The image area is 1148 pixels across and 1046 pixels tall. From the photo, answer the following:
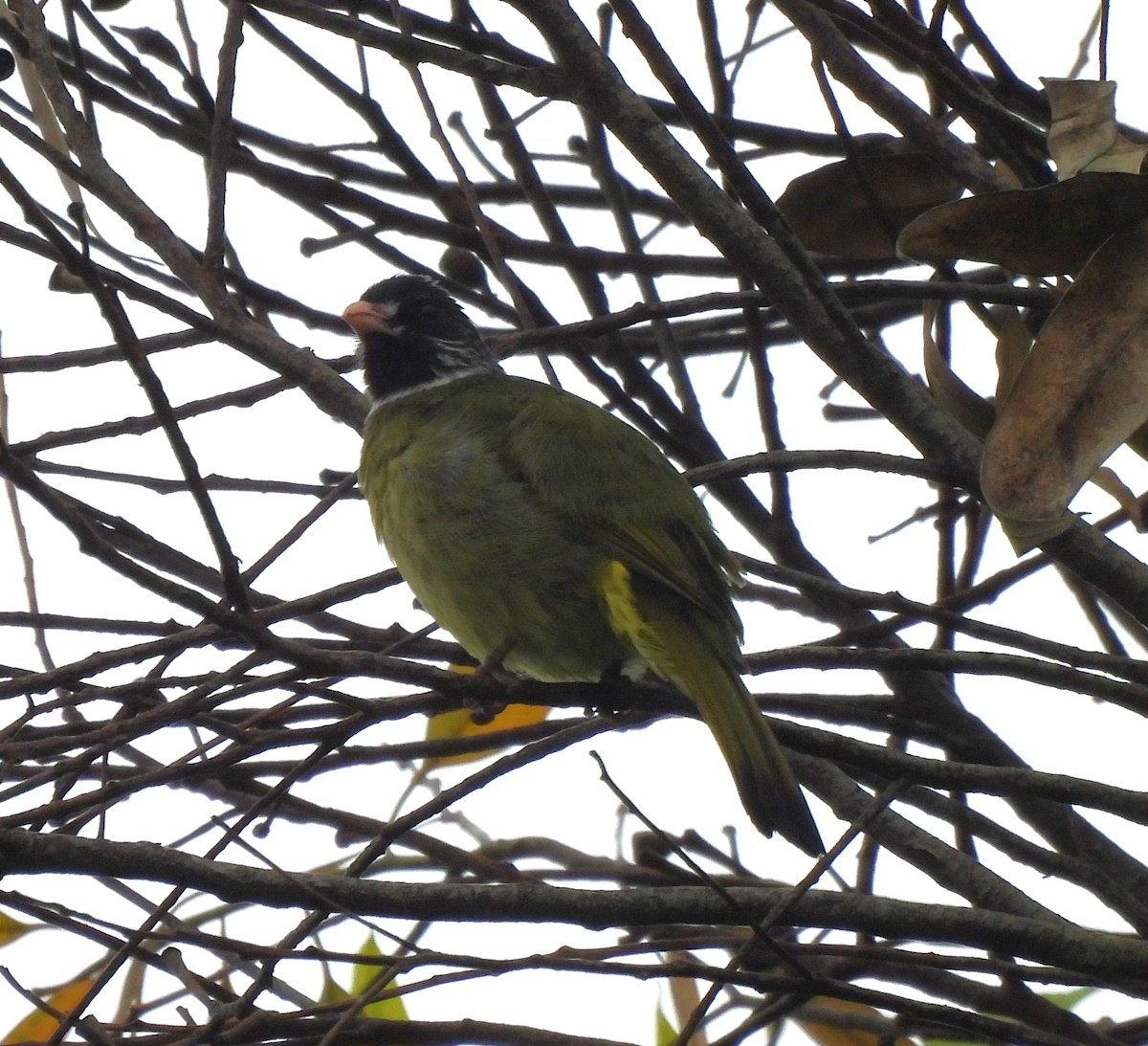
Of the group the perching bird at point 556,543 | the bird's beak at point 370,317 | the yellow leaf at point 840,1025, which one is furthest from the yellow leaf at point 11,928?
the bird's beak at point 370,317

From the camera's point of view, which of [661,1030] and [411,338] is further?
[411,338]

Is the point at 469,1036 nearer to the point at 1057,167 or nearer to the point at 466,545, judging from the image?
the point at 466,545

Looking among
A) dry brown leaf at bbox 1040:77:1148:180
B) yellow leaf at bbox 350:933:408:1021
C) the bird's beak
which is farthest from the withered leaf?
the bird's beak

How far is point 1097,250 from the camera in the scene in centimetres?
260

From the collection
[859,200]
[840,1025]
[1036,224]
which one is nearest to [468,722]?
[840,1025]

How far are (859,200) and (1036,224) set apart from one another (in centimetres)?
104

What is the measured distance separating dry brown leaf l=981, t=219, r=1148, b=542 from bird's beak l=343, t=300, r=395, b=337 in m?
2.68

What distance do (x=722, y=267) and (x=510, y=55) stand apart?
0.80 meters

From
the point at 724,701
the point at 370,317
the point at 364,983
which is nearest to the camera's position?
the point at 724,701

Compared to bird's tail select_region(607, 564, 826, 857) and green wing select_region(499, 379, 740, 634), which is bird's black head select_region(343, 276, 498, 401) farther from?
bird's tail select_region(607, 564, 826, 857)

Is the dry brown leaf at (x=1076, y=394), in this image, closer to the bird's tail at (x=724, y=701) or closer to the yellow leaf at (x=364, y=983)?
the bird's tail at (x=724, y=701)

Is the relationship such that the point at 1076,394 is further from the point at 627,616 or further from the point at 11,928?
the point at 11,928

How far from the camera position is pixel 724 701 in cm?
296

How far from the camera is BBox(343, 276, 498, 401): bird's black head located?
5035mm
